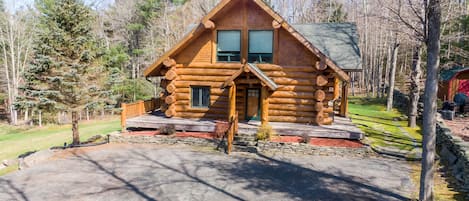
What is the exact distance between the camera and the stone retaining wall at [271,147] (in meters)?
12.9

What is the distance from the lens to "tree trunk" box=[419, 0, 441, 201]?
7.49m

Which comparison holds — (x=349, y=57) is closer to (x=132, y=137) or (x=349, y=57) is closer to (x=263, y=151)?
(x=263, y=151)

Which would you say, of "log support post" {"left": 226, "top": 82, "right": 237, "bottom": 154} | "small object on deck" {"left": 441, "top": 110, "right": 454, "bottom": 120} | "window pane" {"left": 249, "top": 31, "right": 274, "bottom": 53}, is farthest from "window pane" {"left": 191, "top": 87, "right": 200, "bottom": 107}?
"small object on deck" {"left": 441, "top": 110, "right": 454, "bottom": 120}

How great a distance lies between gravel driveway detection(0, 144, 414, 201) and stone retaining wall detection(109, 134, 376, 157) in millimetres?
419

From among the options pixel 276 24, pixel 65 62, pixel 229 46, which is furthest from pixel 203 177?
pixel 65 62

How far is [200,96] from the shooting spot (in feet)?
56.5

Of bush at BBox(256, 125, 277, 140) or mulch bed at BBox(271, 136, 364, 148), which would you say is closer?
mulch bed at BBox(271, 136, 364, 148)

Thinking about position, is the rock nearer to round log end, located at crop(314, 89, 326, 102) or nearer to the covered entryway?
the covered entryway

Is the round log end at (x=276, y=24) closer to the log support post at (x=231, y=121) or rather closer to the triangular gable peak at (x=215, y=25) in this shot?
the triangular gable peak at (x=215, y=25)

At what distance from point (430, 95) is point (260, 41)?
31.8ft

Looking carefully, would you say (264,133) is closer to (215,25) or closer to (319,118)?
(319,118)

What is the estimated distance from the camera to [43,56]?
553 inches

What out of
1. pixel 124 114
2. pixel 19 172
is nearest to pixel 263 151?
pixel 124 114

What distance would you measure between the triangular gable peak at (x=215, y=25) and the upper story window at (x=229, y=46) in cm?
81
